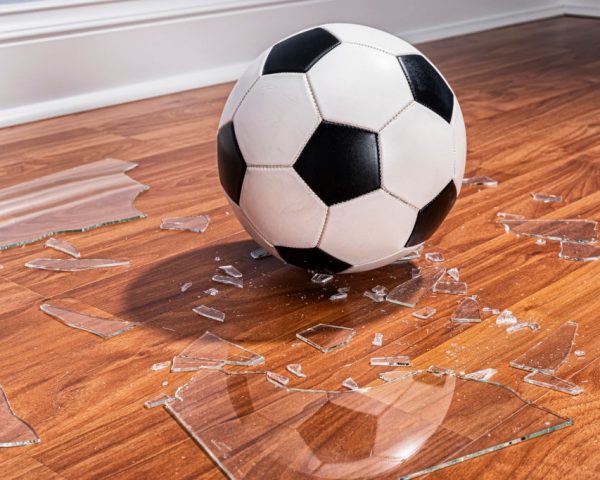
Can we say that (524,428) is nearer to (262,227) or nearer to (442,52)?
(262,227)

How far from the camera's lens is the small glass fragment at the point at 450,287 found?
136 cm

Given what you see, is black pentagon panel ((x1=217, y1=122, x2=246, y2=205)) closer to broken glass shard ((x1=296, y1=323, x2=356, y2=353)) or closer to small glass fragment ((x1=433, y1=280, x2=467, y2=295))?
broken glass shard ((x1=296, y1=323, x2=356, y2=353))

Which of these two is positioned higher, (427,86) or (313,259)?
(427,86)

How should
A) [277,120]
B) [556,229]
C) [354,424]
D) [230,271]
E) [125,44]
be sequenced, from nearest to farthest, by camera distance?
[354,424] < [277,120] < [230,271] < [556,229] < [125,44]

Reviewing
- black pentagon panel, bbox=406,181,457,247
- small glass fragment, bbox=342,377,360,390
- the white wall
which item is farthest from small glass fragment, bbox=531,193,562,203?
the white wall

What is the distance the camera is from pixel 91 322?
133cm

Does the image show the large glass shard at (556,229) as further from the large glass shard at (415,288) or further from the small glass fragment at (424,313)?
the small glass fragment at (424,313)

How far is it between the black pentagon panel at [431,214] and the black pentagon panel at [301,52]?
10.9 inches

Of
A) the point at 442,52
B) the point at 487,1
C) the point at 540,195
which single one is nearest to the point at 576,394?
the point at 540,195

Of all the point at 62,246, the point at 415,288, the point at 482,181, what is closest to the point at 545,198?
the point at 482,181

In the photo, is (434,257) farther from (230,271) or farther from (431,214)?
(230,271)

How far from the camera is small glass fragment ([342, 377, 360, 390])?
1.11 meters

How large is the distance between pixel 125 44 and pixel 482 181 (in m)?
1.44

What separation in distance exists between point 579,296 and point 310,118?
0.51 metres
